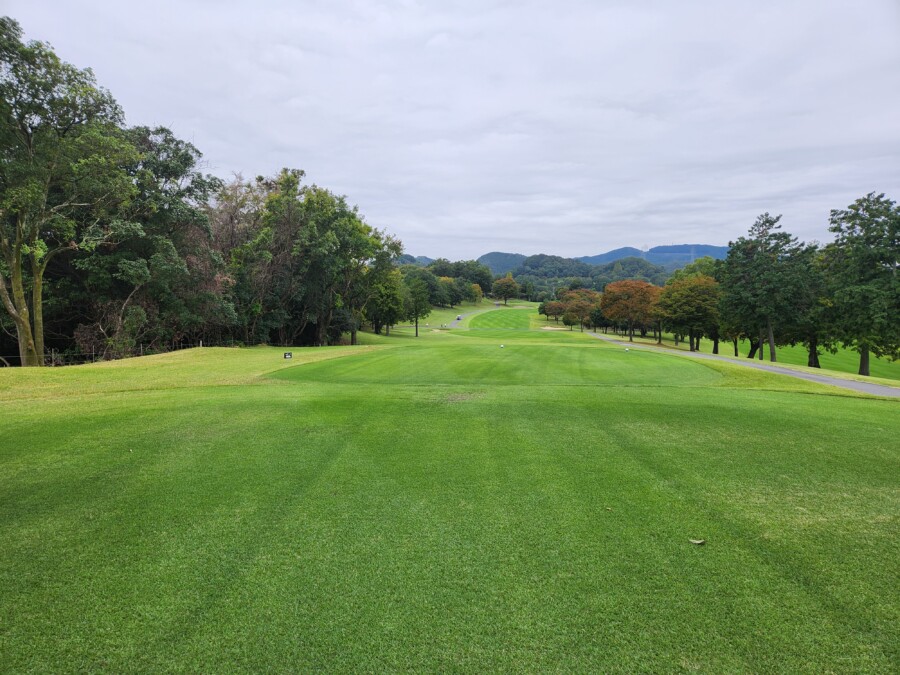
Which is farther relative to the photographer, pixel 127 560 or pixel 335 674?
pixel 127 560

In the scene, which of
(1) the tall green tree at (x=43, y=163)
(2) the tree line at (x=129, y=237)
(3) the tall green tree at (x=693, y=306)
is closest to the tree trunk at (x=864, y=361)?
(3) the tall green tree at (x=693, y=306)

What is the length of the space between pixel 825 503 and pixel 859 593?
1.73m

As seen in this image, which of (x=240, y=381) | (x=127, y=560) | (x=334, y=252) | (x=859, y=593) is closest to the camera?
(x=859, y=593)

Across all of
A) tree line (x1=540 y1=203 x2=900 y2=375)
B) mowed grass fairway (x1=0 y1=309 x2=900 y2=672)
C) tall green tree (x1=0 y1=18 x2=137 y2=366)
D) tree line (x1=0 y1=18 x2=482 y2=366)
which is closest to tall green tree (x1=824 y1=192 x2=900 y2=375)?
tree line (x1=540 y1=203 x2=900 y2=375)

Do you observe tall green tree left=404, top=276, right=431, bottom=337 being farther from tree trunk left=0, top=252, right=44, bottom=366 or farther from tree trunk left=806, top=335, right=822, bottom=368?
tree trunk left=806, top=335, right=822, bottom=368

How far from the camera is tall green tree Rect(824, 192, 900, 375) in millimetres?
22312

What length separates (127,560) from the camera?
320 centimetres

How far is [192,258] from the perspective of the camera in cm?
2334

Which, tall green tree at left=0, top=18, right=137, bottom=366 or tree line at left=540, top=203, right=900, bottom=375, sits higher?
tall green tree at left=0, top=18, right=137, bottom=366

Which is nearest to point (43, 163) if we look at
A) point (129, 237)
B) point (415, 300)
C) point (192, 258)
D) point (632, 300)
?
point (129, 237)

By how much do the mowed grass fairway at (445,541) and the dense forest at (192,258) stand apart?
47.2 ft

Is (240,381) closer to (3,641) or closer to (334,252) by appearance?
(3,641)

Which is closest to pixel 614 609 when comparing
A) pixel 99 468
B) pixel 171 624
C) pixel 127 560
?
pixel 171 624

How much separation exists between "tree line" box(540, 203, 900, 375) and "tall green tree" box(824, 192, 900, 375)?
0.14 ft
